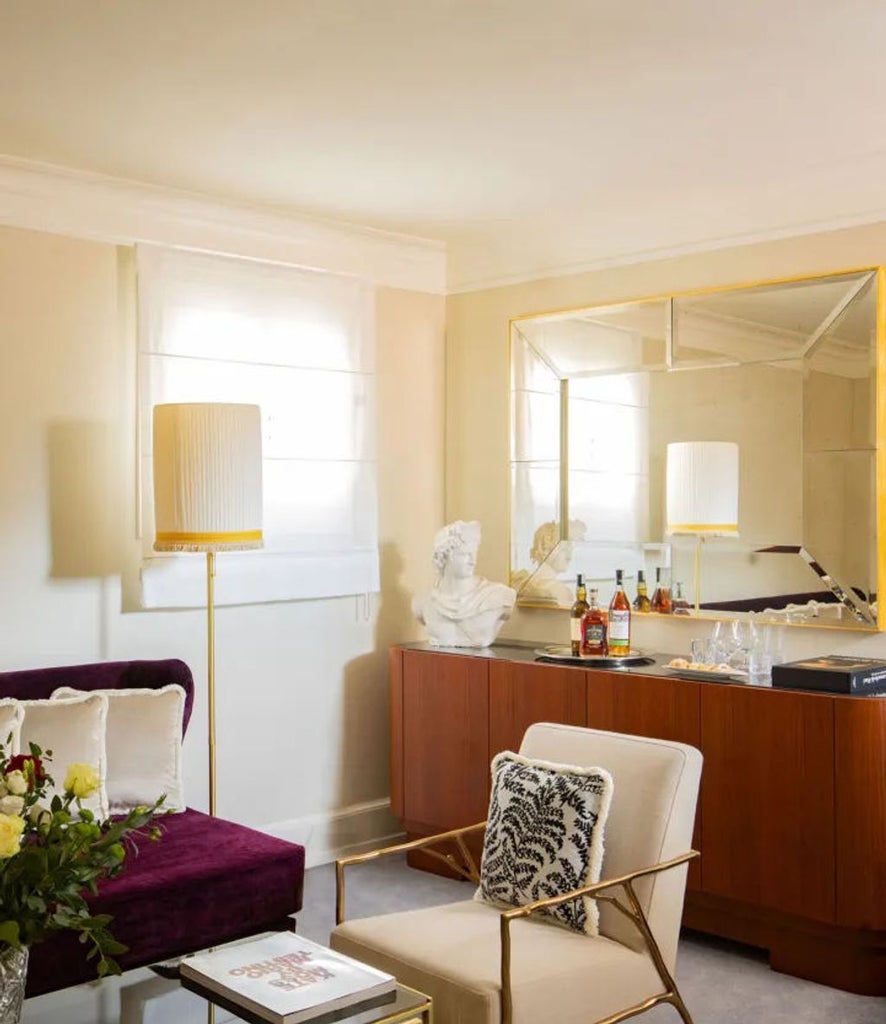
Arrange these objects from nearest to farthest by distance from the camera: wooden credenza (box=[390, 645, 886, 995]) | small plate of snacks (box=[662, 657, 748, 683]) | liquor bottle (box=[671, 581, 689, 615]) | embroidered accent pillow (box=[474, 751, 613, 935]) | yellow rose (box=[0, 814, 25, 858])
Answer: yellow rose (box=[0, 814, 25, 858]), embroidered accent pillow (box=[474, 751, 613, 935]), wooden credenza (box=[390, 645, 886, 995]), small plate of snacks (box=[662, 657, 748, 683]), liquor bottle (box=[671, 581, 689, 615])

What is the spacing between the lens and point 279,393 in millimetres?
4820

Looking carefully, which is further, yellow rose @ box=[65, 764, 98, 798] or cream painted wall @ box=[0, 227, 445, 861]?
cream painted wall @ box=[0, 227, 445, 861]

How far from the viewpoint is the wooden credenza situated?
359 centimetres

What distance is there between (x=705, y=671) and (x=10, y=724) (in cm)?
219

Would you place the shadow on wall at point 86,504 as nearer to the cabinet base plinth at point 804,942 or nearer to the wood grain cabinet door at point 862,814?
the cabinet base plinth at point 804,942

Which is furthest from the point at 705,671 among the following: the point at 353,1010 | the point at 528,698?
the point at 353,1010

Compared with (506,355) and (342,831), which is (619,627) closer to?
(506,355)

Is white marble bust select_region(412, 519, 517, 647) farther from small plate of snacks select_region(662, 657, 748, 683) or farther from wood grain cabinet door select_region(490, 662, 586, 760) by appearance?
small plate of snacks select_region(662, 657, 748, 683)

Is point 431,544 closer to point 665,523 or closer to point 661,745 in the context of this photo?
point 665,523

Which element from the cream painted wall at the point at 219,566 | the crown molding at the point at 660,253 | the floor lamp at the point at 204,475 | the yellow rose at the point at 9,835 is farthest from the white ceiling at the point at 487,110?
the yellow rose at the point at 9,835

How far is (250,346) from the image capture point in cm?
473

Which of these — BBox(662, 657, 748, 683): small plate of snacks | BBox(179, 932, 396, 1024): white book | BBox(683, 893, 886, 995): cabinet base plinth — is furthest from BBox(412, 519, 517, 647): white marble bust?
BBox(179, 932, 396, 1024): white book

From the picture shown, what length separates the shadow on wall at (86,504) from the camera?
426 cm

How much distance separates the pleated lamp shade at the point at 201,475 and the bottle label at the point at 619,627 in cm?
140
